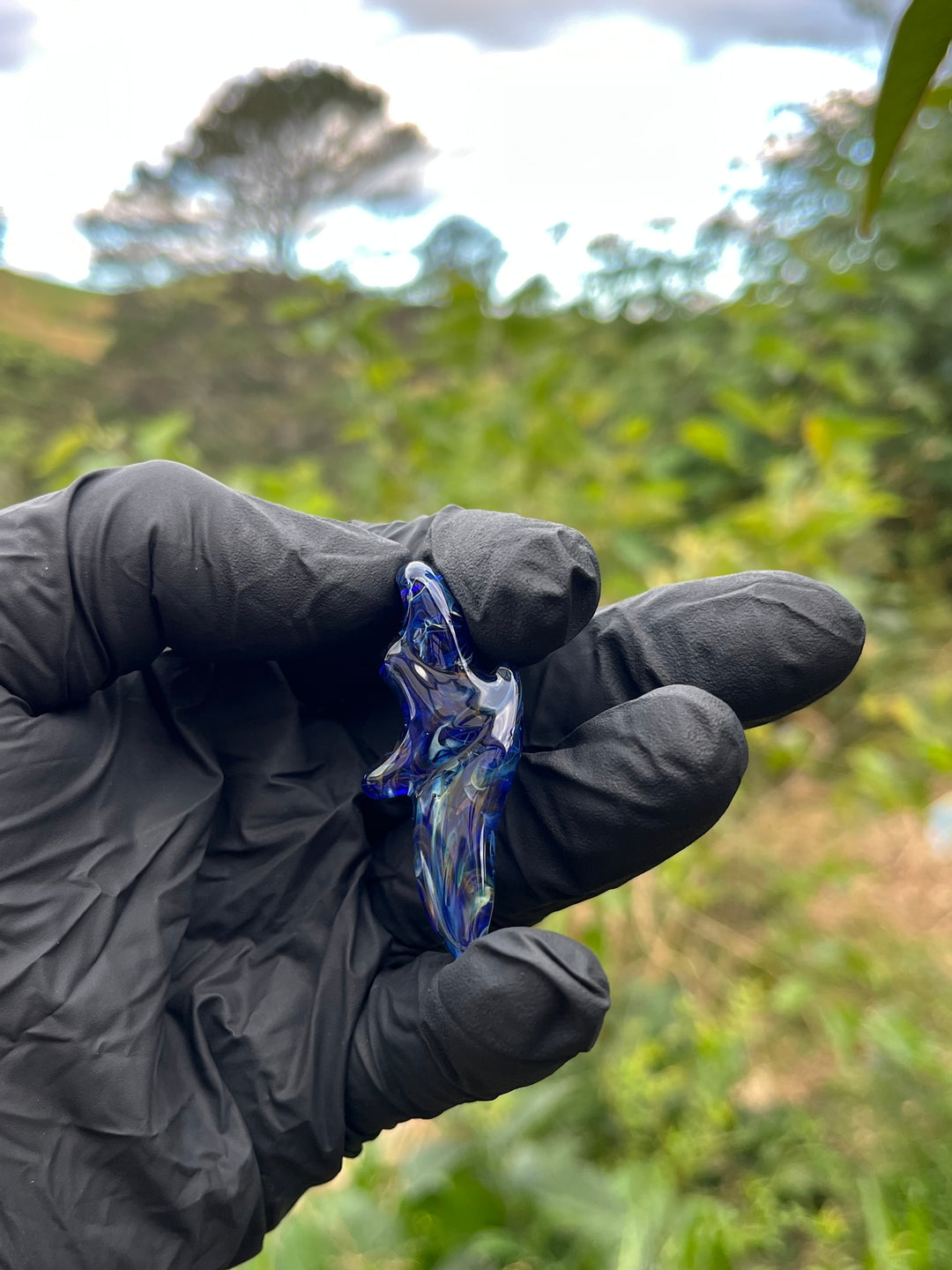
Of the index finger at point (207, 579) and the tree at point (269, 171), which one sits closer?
the index finger at point (207, 579)

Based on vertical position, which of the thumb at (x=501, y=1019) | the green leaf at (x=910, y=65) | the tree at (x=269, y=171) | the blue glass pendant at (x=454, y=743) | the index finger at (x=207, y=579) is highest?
the tree at (x=269, y=171)

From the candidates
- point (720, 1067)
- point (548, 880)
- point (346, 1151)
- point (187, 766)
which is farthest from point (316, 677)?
point (720, 1067)

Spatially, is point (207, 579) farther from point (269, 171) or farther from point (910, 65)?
point (269, 171)

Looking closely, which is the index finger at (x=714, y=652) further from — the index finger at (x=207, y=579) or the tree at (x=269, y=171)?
the tree at (x=269, y=171)

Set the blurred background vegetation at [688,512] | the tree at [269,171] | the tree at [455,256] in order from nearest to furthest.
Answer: the blurred background vegetation at [688,512] → the tree at [455,256] → the tree at [269,171]

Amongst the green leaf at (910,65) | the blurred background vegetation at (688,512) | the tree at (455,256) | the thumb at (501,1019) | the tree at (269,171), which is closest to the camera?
the green leaf at (910,65)

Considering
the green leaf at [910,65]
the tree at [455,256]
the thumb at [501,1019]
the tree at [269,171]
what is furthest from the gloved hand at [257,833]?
the tree at [269,171]

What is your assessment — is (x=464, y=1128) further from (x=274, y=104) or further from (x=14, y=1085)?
(x=274, y=104)

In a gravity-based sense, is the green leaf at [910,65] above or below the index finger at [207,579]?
above

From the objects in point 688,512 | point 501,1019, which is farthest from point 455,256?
point 501,1019
